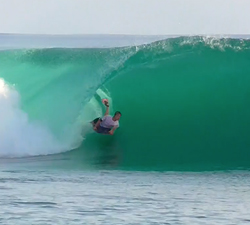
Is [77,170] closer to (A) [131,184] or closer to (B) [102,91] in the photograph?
(A) [131,184]

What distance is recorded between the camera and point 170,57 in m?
16.4

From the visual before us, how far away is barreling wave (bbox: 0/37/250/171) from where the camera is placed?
13.9 m

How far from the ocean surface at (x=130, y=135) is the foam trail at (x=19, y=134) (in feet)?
0.07

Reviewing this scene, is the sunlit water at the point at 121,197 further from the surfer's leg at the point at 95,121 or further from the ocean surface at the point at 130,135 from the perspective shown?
the surfer's leg at the point at 95,121

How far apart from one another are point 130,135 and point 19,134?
203 cm

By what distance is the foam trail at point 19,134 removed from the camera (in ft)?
43.4

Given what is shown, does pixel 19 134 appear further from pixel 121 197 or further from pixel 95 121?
pixel 121 197

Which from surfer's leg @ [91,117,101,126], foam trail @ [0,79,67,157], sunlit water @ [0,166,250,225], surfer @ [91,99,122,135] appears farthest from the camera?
surfer's leg @ [91,117,101,126]

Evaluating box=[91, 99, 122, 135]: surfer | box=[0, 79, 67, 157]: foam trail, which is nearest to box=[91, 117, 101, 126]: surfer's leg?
box=[91, 99, 122, 135]: surfer

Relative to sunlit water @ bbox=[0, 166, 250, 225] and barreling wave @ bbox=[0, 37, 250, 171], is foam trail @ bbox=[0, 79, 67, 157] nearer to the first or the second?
barreling wave @ bbox=[0, 37, 250, 171]

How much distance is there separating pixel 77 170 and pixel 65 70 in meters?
4.94

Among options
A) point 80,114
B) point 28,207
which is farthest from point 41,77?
A: point 28,207

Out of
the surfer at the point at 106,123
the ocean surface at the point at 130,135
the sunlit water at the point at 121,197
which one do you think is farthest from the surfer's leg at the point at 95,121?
the sunlit water at the point at 121,197

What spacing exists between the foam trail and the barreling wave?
0.03m
